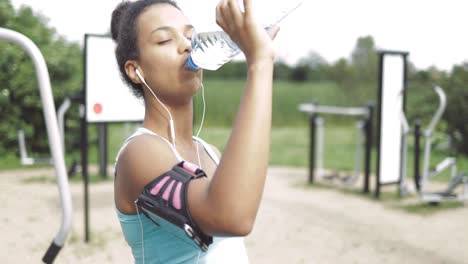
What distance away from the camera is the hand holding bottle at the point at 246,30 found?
885 mm

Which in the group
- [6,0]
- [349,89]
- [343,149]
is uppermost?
[6,0]

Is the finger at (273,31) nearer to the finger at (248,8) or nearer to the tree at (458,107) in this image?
the finger at (248,8)

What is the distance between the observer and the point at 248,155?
2.92 ft

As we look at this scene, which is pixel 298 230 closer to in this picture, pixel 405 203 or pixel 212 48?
pixel 405 203

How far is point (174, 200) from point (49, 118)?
893 mm

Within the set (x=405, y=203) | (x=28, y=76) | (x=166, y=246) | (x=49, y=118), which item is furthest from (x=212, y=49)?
(x=405, y=203)

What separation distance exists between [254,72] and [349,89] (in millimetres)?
12233

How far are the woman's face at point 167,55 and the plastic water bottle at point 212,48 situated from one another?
0.07 feet

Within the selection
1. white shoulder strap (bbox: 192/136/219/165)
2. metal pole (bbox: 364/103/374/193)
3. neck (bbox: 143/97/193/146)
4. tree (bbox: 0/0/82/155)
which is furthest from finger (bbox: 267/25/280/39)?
metal pole (bbox: 364/103/374/193)

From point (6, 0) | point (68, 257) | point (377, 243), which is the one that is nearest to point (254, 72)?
point (6, 0)

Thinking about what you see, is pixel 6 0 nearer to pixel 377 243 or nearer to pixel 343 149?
pixel 377 243

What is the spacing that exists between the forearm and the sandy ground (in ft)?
11.7

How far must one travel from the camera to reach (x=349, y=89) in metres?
12.8

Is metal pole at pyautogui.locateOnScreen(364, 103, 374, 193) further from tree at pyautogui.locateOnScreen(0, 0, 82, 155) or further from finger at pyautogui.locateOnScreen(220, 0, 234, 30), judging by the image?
finger at pyautogui.locateOnScreen(220, 0, 234, 30)
